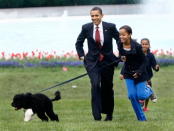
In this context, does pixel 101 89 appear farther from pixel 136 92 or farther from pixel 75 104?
pixel 75 104

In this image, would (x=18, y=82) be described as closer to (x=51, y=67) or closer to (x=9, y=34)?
(x=51, y=67)

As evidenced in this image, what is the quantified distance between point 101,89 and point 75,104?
13.9 ft

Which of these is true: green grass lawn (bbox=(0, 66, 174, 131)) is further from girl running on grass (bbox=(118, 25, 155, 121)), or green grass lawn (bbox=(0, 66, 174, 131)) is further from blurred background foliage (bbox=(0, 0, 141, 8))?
blurred background foliage (bbox=(0, 0, 141, 8))

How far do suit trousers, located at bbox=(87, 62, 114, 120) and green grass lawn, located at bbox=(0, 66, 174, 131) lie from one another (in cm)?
25

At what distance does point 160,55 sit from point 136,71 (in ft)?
39.6

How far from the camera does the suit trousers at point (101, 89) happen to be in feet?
46.0

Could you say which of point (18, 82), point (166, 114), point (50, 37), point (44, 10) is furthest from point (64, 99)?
point (44, 10)

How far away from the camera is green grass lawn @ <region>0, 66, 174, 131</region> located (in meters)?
12.6

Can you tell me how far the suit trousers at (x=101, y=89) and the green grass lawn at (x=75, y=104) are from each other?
250mm

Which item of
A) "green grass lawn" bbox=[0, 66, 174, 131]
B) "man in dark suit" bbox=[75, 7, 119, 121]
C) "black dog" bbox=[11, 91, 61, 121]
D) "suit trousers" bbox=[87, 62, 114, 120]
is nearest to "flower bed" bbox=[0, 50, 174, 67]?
"green grass lawn" bbox=[0, 66, 174, 131]

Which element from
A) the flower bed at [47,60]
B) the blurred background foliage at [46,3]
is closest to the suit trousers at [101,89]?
the flower bed at [47,60]

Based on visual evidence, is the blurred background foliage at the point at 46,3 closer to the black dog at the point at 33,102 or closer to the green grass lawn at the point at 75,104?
the green grass lawn at the point at 75,104

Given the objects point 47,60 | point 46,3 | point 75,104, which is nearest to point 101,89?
point 75,104

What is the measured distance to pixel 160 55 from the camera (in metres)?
25.7
